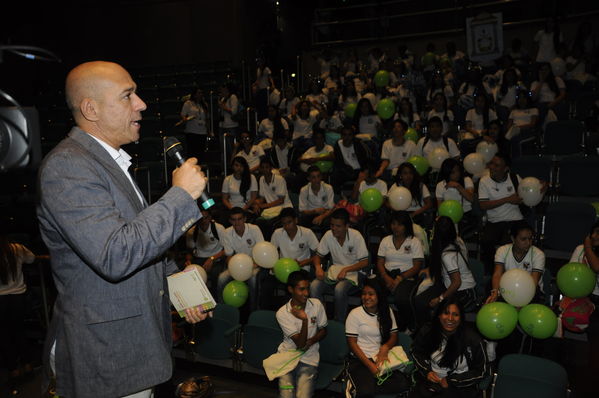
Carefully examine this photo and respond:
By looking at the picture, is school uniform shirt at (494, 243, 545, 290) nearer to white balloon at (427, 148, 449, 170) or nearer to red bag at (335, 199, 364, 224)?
red bag at (335, 199, 364, 224)

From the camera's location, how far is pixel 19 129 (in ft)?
4.37

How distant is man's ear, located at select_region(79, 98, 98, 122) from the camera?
4.93ft

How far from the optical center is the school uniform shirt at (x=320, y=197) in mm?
6480

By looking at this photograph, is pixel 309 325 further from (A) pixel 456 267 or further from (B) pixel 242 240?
(B) pixel 242 240

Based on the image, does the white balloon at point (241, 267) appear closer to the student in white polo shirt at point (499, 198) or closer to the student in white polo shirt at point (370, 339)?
the student in white polo shirt at point (370, 339)

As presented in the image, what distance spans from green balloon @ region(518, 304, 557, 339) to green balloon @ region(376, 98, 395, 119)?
4.94 meters

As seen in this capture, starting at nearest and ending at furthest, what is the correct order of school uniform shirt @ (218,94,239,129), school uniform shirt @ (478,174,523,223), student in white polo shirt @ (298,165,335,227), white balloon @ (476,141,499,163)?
school uniform shirt @ (478,174,523,223) < student in white polo shirt @ (298,165,335,227) < white balloon @ (476,141,499,163) < school uniform shirt @ (218,94,239,129)

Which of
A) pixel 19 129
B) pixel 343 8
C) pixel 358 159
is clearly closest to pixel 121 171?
pixel 19 129

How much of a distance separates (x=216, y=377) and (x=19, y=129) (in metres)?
4.08

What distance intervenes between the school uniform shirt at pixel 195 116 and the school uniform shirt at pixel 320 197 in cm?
315

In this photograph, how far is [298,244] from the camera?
5656 millimetres

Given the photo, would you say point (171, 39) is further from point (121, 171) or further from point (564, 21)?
point (121, 171)

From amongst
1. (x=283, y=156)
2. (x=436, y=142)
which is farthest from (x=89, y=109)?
(x=283, y=156)

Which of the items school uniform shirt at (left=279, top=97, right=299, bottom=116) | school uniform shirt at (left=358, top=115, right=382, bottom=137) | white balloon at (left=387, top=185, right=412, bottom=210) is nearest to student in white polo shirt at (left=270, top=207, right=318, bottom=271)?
white balloon at (left=387, top=185, right=412, bottom=210)
